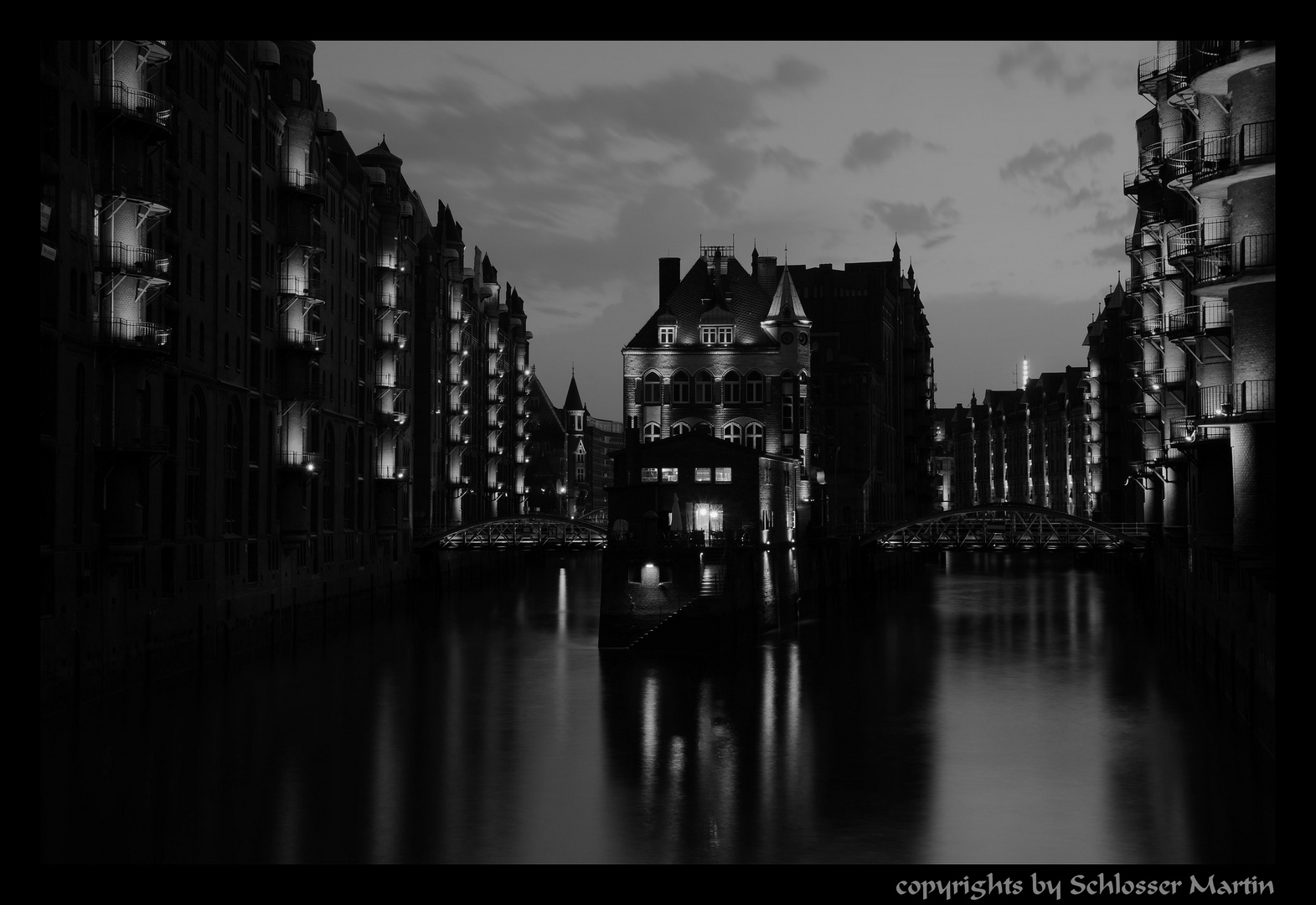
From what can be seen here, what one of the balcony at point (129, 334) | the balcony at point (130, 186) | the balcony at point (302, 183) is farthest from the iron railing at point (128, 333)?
the balcony at point (302, 183)

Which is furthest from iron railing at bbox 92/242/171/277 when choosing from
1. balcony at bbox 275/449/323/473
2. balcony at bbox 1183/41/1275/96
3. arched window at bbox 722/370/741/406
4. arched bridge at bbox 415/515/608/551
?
arched window at bbox 722/370/741/406

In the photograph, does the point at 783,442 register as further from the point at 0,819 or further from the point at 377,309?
the point at 0,819

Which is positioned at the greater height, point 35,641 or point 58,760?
point 35,641

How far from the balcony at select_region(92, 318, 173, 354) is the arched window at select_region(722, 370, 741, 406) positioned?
166 feet

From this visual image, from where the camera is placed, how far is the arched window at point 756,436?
297 feet

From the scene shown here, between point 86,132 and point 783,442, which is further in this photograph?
point 783,442

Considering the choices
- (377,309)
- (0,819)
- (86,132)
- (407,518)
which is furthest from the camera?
(407,518)

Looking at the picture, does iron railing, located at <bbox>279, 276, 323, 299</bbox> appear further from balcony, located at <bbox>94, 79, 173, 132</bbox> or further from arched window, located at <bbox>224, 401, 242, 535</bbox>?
balcony, located at <bbox>94, 79, 173, 132</bbox>

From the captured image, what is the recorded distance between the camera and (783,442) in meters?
90.4

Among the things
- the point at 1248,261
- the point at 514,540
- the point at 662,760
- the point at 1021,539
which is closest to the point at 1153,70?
the point at 1248,261

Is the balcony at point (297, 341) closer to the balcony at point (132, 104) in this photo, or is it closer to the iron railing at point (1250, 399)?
the balcony at point (132, 104)

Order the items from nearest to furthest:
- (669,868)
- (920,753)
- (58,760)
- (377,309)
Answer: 1. (669,868)
2. (58,760)
3. (920,753)
4. (377,309)

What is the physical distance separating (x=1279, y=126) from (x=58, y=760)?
31.6 metres

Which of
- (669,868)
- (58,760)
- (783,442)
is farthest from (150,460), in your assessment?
(783,442)
